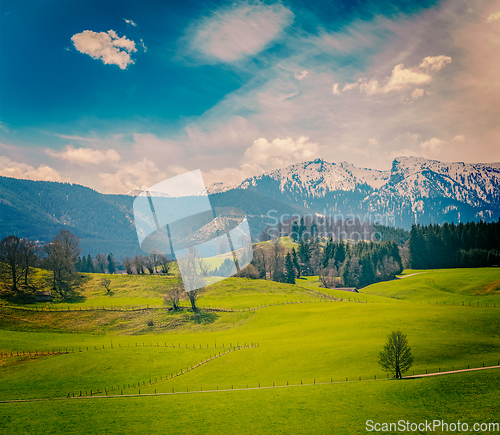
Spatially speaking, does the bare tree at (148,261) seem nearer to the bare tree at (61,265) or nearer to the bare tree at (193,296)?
the bare tree at (61,265)

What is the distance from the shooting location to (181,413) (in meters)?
26.8

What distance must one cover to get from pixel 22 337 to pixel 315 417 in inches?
2132

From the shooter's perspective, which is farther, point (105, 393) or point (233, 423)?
point (105, 393)

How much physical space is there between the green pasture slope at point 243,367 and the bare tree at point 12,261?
1725 cm

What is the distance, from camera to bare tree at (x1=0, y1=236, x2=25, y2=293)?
259ft

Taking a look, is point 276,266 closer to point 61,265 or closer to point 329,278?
point 329,278

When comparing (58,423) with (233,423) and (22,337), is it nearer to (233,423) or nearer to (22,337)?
(233,423)

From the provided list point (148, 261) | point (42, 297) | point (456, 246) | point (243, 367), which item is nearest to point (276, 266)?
point (148, 261)

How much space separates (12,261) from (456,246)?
501 ft

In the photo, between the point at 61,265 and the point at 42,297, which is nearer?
the point at 42,297

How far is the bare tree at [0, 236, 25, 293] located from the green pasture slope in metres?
17.2

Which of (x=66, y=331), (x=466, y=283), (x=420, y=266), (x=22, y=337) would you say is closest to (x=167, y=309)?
(x=66, y=331)

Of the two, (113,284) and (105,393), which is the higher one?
(113,284)

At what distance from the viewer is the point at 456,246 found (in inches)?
4774
